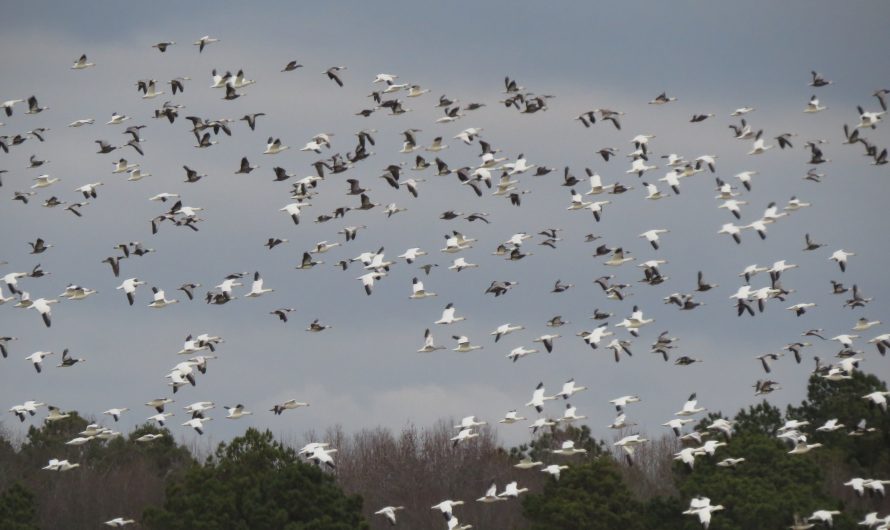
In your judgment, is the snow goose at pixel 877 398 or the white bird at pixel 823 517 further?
the snow goose at pixel 877 398

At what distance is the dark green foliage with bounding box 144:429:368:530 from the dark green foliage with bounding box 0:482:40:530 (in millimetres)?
3632

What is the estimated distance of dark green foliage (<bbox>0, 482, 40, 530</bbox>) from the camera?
60.1 meters

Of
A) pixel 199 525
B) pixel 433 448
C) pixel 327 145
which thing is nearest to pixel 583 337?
pixel 327 145

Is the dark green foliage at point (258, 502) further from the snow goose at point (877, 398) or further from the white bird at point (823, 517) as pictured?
the snow goose at point (877, 398)

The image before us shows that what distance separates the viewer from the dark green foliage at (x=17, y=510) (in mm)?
60094

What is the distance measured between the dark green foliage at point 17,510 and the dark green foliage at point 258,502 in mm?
3632

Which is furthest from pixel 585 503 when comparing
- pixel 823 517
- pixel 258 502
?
pixel 258 502

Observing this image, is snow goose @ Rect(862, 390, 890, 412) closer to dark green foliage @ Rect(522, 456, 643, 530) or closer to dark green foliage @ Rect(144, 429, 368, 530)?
dark green foliage @ Rect(522, 456, 643, 530)

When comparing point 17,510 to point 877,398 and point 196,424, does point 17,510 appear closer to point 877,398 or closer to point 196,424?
point 196,424

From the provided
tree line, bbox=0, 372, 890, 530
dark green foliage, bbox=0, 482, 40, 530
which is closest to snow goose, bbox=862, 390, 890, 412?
tree line, bbox=0, 372, 890, 530

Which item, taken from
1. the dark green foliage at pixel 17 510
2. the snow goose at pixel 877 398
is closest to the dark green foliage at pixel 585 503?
the snow goose at pixel 877 398

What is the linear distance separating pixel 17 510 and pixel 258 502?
7.53 meters

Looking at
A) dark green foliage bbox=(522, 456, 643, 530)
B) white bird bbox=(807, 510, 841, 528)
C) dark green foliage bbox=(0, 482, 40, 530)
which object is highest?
dark green foliage bbox=(0, 482, 40, 530)

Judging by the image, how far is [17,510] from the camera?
61031 mm
